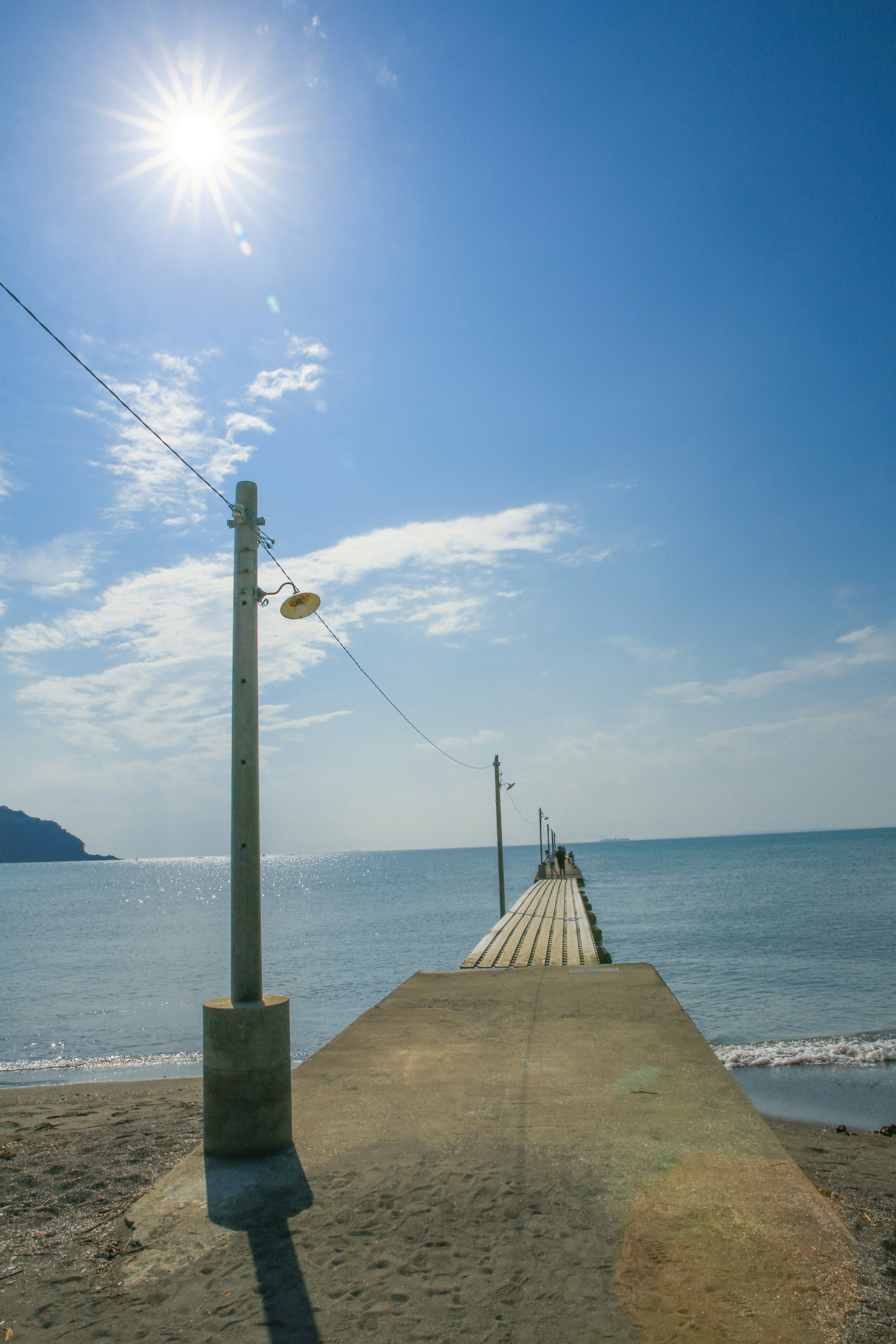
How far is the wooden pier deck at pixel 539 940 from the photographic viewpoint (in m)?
14.6

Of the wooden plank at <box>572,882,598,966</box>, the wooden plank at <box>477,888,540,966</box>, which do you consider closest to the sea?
the wooden plank at <box>572,882,598,966</box>

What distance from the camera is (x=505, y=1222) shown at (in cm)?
418

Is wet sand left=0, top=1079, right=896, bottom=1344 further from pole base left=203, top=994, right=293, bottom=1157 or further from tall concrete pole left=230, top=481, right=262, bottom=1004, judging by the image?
tall concrete pole left=230, top=481, right=262, bottom=1004

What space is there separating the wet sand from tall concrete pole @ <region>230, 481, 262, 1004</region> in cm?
147

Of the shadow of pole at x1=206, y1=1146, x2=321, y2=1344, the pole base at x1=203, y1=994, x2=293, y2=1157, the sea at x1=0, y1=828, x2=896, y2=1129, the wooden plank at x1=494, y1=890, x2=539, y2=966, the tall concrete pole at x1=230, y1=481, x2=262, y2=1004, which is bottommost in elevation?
Answer: the sea at x1=0, y1=828, x2=896, y2=1129

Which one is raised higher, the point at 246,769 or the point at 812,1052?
the point at 246,769

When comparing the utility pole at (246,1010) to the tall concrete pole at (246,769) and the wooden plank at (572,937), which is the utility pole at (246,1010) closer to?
the tall concrete pole at (246,769)

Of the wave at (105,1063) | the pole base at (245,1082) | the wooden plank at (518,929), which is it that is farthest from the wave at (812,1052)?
the pole base at (245,1082)

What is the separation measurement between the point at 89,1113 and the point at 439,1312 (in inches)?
360

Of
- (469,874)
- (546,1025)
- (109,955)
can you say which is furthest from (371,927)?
(469,874)

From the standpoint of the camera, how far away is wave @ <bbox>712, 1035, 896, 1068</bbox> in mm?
13883

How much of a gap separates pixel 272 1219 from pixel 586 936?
49.0ft

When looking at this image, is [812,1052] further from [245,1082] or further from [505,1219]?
[245,1082]

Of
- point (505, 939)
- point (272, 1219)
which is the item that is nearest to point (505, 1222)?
point (272, 1219)
